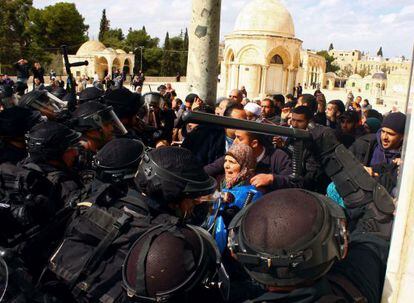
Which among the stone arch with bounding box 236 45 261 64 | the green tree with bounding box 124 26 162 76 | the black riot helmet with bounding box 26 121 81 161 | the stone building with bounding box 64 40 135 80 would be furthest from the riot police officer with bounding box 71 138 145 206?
the green tree with bounding box 124 26 162 76

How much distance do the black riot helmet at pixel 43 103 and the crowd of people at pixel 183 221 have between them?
105cm

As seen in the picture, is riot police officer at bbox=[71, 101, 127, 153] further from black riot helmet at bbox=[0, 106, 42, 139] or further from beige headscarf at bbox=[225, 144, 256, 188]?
beige headscarf at bbox=[225, 144, 256, 188]

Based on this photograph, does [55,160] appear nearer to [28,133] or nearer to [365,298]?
[28,133]

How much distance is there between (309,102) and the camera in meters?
6.01

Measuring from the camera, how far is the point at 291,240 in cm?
134

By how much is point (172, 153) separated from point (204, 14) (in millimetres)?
2877

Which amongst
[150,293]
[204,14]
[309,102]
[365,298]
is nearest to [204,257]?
[150,293]

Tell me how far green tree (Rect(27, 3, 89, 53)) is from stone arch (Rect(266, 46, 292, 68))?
1179 inches

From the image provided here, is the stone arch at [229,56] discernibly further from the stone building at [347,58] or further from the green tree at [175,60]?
the stone building at [347,58]

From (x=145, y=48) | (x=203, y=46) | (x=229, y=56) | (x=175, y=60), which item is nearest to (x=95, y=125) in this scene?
(x=203, y=46)

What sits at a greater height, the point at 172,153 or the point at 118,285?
the point at 172,153

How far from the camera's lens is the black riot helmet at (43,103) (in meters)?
4.66

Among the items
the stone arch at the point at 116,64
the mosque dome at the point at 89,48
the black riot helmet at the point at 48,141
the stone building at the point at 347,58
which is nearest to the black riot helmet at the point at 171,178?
the black riot helmet at the point at 48,141

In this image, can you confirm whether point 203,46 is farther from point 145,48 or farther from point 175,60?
point 145,48
